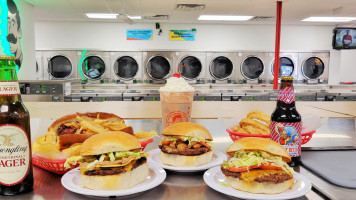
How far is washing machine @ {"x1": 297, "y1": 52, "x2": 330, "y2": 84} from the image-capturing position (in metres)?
8.83

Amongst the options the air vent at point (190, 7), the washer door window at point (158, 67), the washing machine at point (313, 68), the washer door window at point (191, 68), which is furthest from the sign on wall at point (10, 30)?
the washing machine at point (313, 68)

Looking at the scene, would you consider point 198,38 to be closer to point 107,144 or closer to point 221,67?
point 221,67

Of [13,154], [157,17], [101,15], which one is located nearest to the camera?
[13,154]

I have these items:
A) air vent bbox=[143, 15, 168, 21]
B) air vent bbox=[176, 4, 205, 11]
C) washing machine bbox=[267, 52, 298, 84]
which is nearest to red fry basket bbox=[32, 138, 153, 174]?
air vent bbox=[176, 4, 205, 11]

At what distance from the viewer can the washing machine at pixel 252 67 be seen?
866 cm

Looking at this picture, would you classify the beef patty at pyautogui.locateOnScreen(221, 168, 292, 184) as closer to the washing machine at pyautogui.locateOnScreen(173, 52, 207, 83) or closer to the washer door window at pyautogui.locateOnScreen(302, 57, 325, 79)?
the washing machine at pyautogui.locateOnScreen(173, 52, 207, 83)

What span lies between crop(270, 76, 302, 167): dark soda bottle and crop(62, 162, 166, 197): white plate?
1.57ft

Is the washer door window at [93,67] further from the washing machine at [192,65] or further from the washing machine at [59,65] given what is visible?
the washing machine at [192,65]

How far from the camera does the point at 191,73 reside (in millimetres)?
8742

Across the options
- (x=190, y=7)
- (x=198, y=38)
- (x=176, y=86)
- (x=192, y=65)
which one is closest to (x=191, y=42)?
(x=198, y=38)

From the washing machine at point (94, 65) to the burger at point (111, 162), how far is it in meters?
7.66

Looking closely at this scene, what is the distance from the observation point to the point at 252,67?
8812mm

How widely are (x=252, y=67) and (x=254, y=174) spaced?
327 inches

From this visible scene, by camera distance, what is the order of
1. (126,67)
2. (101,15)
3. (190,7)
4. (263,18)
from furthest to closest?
(126,67) < (263,18) < (101,15) < (190,7)
